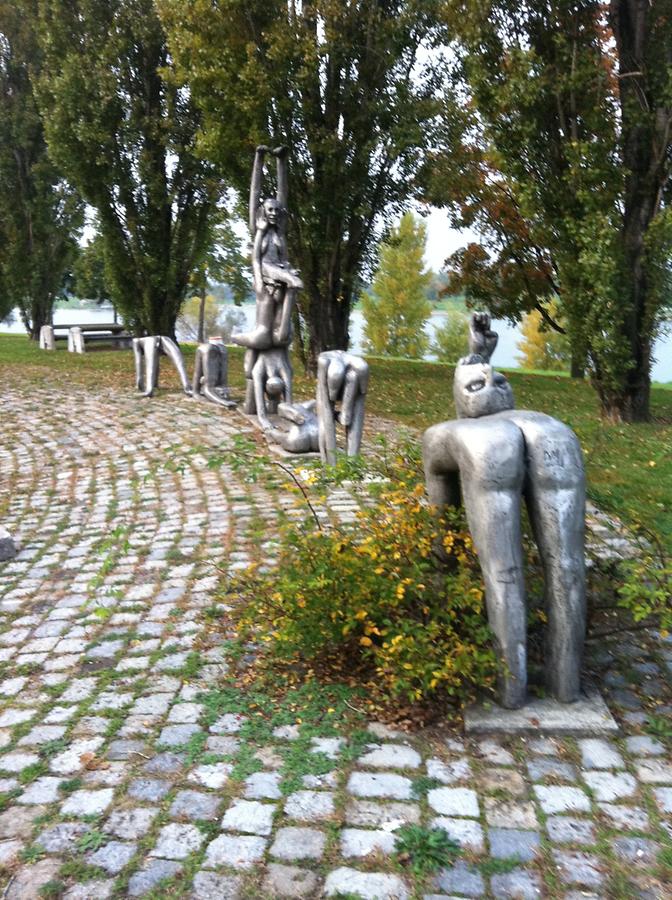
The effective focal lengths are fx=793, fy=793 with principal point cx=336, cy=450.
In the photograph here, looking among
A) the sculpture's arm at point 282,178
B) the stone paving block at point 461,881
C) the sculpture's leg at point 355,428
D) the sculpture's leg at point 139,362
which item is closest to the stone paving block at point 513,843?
the stone paving block at point 461,881

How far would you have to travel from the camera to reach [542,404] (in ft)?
→ 51.7

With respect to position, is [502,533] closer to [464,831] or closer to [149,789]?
[464,831]

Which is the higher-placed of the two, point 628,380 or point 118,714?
point 628,380

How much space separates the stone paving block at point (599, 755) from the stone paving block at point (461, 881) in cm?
89

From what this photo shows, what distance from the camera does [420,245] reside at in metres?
42.4

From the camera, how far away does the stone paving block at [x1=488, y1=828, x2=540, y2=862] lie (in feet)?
9.73

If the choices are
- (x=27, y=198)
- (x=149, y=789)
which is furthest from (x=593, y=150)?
(x=27, y=198)

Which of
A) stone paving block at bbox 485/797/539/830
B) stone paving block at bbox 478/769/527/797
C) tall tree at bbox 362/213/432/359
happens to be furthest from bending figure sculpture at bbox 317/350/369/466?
tall tree at bbox 362/213/432/359

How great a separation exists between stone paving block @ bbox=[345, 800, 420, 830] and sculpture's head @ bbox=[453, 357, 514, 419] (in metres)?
1.91

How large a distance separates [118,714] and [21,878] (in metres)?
1.19

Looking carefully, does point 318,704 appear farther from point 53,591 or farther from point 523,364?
point 523,364

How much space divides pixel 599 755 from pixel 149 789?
2.01 m

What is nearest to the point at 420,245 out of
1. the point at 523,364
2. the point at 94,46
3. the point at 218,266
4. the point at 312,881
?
the point at 523,364

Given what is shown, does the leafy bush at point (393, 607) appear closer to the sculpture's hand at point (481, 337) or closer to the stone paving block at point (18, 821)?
the sculpture's hand at point (481, 337)
